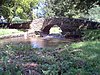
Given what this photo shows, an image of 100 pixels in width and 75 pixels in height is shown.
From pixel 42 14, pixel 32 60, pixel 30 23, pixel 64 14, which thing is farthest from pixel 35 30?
pixel 32 60

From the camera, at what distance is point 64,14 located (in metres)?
50.1

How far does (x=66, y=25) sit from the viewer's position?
111 feet

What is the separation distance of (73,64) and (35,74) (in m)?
1.39

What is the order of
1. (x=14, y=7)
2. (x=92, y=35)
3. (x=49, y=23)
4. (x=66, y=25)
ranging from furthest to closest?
(x=14, y=7) < (x=49, y=23) < (x=66, y=25) < (x=92, y=35)

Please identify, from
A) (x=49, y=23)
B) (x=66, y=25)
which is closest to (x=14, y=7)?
(x=49, y=23)

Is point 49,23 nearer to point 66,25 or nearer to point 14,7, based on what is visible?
point 66,25

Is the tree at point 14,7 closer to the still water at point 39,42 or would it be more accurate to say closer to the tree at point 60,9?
the tree at point 60,9

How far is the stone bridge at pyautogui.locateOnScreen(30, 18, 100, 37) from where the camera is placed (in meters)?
30.3

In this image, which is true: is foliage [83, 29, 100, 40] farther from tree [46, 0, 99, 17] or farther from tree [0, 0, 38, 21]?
tree [0, 0, 38, 21]

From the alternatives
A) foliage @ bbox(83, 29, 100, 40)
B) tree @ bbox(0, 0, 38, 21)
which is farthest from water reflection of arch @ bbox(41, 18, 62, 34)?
foliage @ bbox(83, 29, 100, 40)

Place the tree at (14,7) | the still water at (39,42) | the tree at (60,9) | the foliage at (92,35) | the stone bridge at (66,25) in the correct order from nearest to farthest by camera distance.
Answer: the foliage at (92,35), the still water at (39,42), the stone bridge at (66,25), the tree at (14,7), the tree at (60,9)

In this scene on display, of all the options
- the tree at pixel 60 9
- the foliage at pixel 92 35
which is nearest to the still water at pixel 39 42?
the foliage at pixel 92 35

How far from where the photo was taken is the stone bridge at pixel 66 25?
30341mm

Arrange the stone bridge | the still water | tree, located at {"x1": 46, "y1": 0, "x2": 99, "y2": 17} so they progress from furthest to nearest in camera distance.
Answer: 1. tree, located at {"x1": 46, "y1": 0, "x2": 99, "y2": 17}
2. the stone bridge
3. the still water
